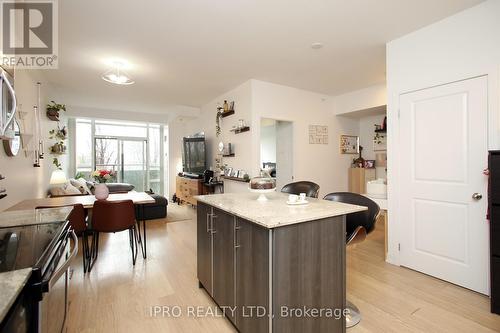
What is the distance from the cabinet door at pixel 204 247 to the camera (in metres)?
2.03

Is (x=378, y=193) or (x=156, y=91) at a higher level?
(x=156, y=91)

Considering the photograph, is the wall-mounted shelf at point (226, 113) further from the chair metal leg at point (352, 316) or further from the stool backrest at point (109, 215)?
the chair metal leg at point (352, 316)

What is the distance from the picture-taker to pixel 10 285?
2.41 ft

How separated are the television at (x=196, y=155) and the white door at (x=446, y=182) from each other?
14.0 feet

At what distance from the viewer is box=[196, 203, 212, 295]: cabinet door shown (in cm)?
203

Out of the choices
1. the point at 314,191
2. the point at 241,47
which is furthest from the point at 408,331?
the point at 241,47

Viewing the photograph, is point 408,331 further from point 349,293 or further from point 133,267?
point 133,267

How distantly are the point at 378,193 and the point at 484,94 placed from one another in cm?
156

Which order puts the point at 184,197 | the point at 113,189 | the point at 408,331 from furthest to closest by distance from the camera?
the point at 184,197 → the point at 113,189 → the point at 408,331

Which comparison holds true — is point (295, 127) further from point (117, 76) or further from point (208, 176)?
point (117, 76)

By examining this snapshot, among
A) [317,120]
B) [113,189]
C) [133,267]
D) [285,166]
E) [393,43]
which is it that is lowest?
[133,267]

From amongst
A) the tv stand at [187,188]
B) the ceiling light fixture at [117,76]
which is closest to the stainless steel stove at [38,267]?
the ceiling light fixture at [117,76]

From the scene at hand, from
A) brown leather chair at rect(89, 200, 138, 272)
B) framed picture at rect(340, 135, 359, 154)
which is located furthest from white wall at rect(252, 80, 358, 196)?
brown leather chair at rect(89, 200, 138, 272)

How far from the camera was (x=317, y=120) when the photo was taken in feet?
15.8
